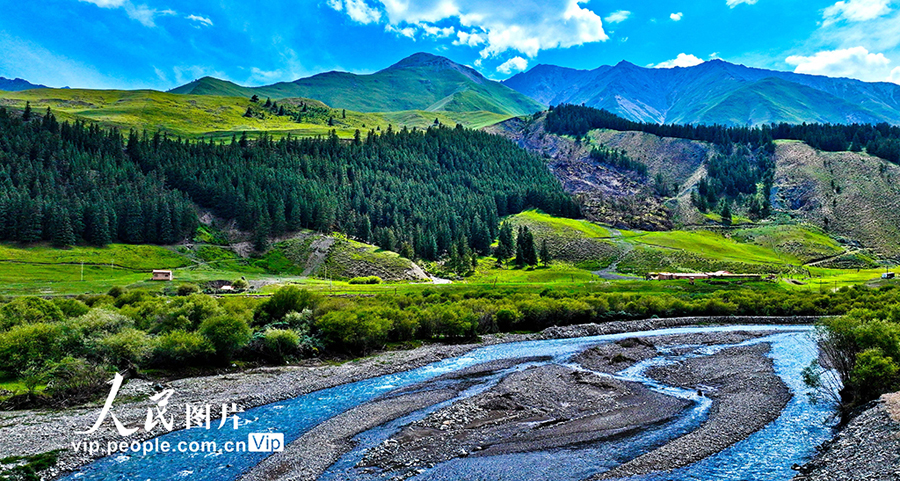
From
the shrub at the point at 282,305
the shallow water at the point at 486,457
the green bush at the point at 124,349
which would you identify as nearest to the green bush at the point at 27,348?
the green bush at the point at 124,349

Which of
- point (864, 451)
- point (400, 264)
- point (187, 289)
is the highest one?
point (864, 451)

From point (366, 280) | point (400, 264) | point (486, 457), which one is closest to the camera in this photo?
point (486, 457)

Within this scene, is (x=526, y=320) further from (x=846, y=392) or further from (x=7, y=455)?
(x=7, y=455)

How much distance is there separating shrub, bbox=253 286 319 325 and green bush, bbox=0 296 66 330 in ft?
70.7

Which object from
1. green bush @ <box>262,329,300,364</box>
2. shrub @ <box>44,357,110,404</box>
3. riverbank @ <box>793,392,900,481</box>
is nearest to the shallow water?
riverbank @ <box>793,392,900,481</box>

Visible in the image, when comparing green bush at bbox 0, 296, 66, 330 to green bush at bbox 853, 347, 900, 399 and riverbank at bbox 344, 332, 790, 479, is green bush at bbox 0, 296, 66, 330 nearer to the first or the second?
riverbank at bbox 344, 332, 790, 479

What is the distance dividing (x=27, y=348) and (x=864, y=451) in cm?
6036

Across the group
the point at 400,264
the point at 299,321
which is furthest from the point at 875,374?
the point at 400,264

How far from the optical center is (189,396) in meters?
38.8

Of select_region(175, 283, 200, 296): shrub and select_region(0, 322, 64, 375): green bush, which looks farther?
select_region(175, 283, 200, 296): shrub

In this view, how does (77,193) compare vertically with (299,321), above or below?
above

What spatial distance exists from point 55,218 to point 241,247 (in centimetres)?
4730

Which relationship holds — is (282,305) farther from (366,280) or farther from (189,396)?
(366,280)

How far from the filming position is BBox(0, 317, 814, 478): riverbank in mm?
28125
